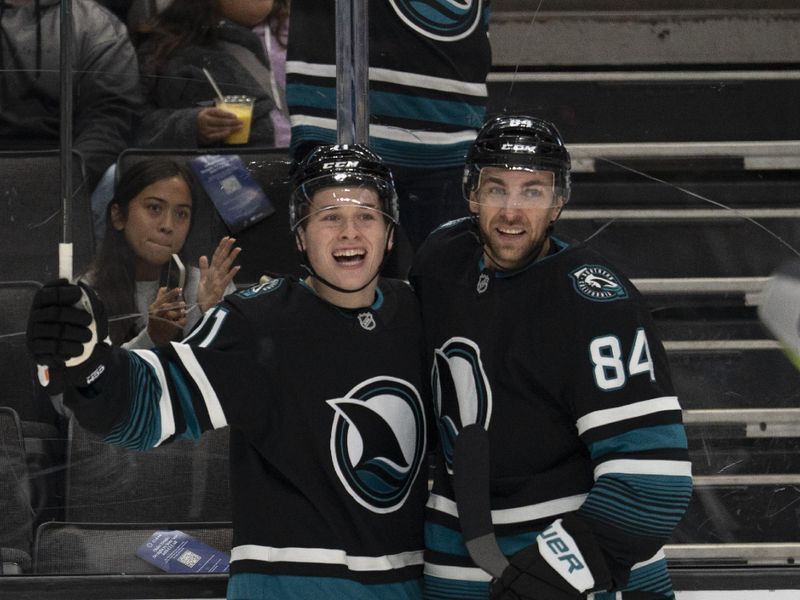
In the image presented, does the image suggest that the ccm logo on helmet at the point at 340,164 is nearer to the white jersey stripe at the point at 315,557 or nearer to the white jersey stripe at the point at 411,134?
the white jersey stripe at the point at 411,134

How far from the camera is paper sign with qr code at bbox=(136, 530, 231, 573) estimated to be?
2.60m

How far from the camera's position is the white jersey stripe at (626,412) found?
214cm

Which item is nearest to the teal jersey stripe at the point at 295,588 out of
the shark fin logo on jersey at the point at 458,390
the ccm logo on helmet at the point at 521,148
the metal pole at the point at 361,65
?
the shark fin logo on jersey at the point at 458,390

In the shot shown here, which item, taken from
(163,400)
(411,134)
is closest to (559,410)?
(163,400)

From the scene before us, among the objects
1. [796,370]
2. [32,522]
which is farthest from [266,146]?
[796,370]

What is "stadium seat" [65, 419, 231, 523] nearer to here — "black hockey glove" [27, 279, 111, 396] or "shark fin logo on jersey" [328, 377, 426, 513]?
"shark fin logo on jersey" [328, 377, 426, 513]

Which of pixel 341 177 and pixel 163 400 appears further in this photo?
pixel 341 177

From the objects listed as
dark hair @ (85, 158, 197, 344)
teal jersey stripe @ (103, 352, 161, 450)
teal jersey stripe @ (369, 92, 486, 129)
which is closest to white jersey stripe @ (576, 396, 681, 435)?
teal jersey stripe @ (103, 352, 161, 450)

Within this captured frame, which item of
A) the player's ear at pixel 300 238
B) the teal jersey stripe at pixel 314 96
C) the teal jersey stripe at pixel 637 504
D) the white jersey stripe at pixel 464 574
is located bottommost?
the white jersey stripe at pixel 464 574

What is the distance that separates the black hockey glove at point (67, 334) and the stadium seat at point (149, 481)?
2.04 feet

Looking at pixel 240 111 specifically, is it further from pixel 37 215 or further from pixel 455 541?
pixel 455 541

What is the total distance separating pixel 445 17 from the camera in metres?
2.68

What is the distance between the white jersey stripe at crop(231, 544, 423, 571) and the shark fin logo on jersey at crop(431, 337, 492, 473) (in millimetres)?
181

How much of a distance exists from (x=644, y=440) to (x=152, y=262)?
3.15ft
